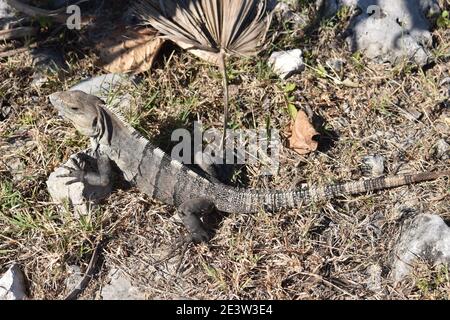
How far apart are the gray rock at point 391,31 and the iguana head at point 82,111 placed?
8.85 ft

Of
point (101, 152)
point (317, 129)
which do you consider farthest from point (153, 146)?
point (317, 129)

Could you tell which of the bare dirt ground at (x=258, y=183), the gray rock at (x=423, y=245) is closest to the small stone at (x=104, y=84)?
the bare dirt ground at (x=258, y=183)

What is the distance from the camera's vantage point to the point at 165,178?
5250 mm

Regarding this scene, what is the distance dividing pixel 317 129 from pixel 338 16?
141 centimetres

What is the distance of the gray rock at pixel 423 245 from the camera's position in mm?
4625

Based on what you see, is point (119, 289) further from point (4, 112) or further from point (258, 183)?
point (4, 112)

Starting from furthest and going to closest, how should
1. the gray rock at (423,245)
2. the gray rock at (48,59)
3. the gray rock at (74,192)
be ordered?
the gray rock at (48,59) → the gray rock at (74,192) → the gray rock at (423,245)

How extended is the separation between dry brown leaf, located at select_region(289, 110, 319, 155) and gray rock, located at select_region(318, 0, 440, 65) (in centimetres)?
121

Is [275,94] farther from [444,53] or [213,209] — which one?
[444,53]

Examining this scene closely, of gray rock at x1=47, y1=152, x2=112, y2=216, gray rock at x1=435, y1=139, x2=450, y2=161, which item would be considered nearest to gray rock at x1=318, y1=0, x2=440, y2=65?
gray rock at x1=435, y1=139, x2=450, y2=161

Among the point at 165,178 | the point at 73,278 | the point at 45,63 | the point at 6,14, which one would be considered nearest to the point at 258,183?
the point at 165,178

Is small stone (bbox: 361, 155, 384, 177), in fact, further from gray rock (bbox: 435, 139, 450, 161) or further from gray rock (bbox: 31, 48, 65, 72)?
gray rock (bbox: 31, 48, 65, 72)

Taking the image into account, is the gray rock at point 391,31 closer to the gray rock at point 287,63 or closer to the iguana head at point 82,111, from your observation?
the gray rock at point 287,63

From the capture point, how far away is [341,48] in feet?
20.8
